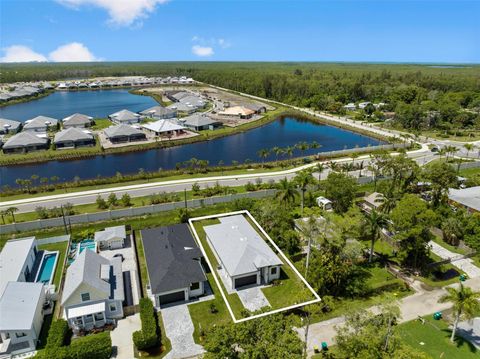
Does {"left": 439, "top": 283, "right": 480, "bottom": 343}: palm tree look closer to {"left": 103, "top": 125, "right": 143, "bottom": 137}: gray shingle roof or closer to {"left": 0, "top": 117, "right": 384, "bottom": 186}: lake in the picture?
{"left": 0, "top": 117, "right": 384, "bottom": 186}: lake

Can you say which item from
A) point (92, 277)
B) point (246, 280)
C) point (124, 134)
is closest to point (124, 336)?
point (92, 277)

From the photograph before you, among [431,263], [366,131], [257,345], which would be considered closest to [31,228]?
[257,345]

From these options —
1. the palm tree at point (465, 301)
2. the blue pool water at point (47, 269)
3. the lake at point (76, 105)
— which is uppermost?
the palm tree at point (465, 301)

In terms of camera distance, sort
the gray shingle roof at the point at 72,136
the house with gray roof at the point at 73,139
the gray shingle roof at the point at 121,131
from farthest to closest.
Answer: the gray shingle roof at the point at 121,131, the gray shingle roof at the point at 72,136, the house with gray roof at the point at 73,139

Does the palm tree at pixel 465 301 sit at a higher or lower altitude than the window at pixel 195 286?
higher

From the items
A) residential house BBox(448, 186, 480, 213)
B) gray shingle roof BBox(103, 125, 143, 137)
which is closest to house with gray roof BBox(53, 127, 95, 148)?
gray shingle roof BBox(103, 125, 143, 137)

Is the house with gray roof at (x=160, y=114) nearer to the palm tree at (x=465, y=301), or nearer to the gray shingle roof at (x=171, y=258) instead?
the gray shingle roof at (x=171, y=258)

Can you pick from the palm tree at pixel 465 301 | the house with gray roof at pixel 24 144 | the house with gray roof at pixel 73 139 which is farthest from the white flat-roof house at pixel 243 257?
the house with gray roof at pixel 24 144
